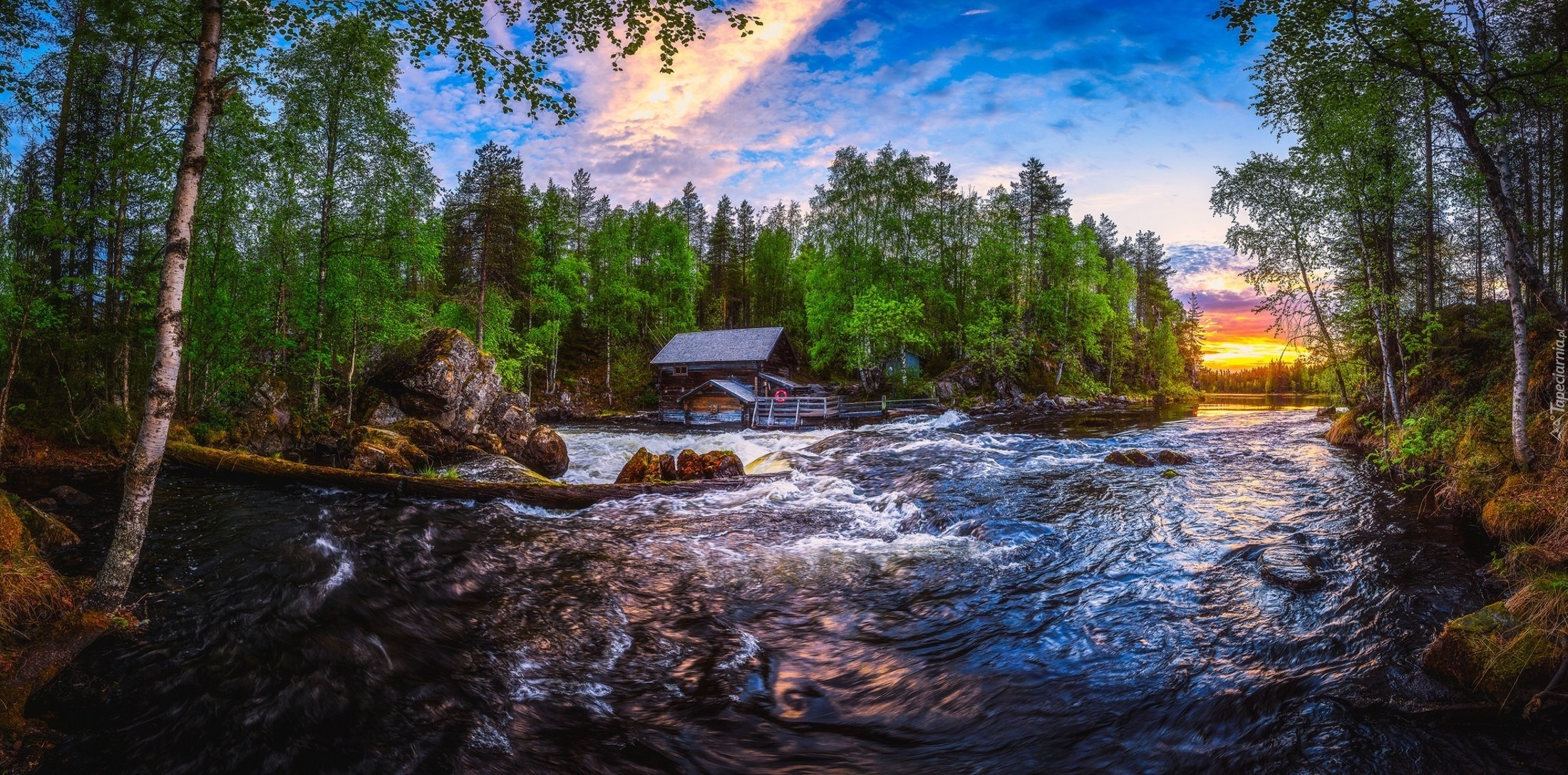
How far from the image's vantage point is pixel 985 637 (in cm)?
595

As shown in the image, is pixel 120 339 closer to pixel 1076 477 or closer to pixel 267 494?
pixel 267 494

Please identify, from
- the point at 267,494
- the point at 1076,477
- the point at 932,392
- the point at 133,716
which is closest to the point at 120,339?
the point at 267,494

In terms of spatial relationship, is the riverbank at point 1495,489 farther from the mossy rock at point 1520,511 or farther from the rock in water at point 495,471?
the rock in water at point 495,471

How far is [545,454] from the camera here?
680 inches

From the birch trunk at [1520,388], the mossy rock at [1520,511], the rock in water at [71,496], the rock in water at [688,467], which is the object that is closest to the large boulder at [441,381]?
the rock in water at [71,496]

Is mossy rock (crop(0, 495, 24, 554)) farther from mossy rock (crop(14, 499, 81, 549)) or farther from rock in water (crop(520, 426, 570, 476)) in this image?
rock in water (crop(520, 426, 570, 476))

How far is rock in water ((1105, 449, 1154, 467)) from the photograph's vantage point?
51.2ft

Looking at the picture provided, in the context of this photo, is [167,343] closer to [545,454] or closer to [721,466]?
[721,466]

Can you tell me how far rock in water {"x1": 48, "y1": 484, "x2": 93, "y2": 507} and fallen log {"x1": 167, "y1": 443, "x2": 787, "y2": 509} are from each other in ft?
6.13

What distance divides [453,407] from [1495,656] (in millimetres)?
21800

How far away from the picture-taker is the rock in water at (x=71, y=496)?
31.5ft

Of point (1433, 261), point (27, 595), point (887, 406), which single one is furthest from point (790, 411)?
point (27, 595)

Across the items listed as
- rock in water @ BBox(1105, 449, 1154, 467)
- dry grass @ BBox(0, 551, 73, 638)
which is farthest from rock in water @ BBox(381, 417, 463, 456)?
rock in water @ BBox(1105, 449, 1154, 467)

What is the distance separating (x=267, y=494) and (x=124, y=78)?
14.8m
